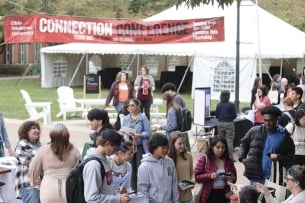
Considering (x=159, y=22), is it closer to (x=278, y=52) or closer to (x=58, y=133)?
(x=278, y=52)

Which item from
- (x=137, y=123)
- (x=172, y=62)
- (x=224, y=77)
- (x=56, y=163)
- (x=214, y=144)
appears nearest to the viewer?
(x=56, y=163)

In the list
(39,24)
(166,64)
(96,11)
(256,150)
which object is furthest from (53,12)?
(256,150)

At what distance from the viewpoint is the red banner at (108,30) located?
2691cm

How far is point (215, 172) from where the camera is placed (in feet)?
25.5

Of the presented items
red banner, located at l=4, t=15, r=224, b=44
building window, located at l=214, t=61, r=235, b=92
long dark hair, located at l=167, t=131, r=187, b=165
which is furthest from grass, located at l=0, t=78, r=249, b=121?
long dark hair, located at l=167, t=131, r=187, b=165

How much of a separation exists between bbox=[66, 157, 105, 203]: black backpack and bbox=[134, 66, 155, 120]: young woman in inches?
516

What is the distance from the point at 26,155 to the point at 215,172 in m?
2.30

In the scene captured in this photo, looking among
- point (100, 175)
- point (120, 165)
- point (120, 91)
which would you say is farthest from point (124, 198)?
point (120, 91)

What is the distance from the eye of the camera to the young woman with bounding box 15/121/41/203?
26.5 feet

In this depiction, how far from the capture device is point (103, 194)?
616cm

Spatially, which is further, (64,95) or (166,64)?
(166,64)

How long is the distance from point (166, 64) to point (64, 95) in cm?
1776

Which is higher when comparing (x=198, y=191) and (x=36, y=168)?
(x=36, y=168)

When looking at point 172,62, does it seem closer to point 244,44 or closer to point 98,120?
point 244,44
